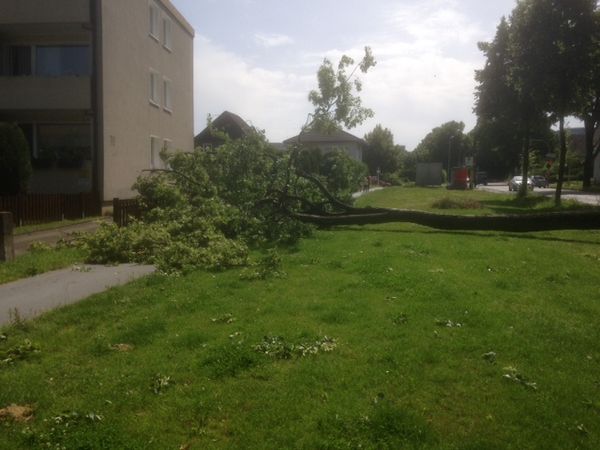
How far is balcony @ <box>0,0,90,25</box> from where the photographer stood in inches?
790

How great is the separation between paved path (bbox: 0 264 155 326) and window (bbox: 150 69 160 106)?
16.9 metres

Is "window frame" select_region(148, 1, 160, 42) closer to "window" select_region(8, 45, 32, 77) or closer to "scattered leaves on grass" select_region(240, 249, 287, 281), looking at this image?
"window" select_region(8, 45, 32, 77)

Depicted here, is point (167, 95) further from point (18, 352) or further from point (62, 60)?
point (18, 352)

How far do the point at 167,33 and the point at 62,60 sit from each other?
7.00 m

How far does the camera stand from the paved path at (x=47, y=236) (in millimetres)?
12859

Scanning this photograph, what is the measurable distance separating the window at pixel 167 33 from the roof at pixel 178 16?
54cm

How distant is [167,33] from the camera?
27.9 meters

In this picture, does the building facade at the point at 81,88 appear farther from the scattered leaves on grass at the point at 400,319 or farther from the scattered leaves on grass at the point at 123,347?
the scattered leaves on grass at the point at 400,319

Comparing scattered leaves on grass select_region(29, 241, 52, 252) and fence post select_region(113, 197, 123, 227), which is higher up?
fence post select_region(113, 197, 123, 227)

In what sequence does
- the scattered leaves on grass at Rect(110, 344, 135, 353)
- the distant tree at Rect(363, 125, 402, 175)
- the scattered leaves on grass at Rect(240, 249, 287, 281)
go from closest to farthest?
the scattered leaves on grass at Rect(110, 344, 135, 353)
the scattered leaves on grass at Rect(240, 249, 287, 281)
the distant tree at Rect(363, 125, 402, 175)

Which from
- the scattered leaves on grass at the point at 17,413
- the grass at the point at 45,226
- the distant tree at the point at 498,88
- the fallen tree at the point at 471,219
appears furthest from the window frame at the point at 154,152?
the scattered leaves on grass at the point at 17,413

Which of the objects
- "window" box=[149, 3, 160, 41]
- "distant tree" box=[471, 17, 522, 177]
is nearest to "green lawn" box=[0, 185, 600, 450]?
"window" box=[149, 3, 160, 41]

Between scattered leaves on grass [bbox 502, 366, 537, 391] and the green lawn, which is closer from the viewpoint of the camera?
the green lawn

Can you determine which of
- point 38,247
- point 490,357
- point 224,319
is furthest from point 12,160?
point 490,357
